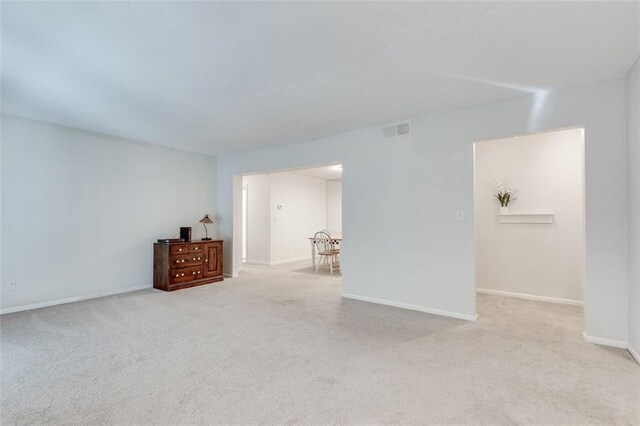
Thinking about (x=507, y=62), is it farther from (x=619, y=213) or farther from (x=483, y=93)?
(x=619, y=213)

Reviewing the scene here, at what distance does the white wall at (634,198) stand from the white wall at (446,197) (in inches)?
3.7

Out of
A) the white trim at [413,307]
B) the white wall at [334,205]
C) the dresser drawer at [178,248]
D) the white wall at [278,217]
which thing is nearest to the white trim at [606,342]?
the white trim at [413,307]

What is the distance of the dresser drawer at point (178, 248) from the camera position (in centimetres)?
497

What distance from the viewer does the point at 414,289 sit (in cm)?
392

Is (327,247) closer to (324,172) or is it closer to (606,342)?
(324,172)

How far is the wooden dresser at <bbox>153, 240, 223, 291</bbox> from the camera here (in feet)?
16.3

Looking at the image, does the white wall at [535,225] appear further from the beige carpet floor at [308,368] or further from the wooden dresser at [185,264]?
the wooden dresser at [185,264]

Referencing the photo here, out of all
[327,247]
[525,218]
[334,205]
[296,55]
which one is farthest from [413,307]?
[334,205]

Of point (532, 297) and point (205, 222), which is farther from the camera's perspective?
point (205, 222)

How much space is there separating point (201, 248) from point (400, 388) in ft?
14.1

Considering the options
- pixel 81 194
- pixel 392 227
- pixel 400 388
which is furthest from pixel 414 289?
pixel 81 194

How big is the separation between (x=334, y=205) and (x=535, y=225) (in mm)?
5887

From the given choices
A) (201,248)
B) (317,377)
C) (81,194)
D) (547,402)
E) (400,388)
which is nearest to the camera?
(547,402)

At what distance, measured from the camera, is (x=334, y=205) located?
9664 mm
